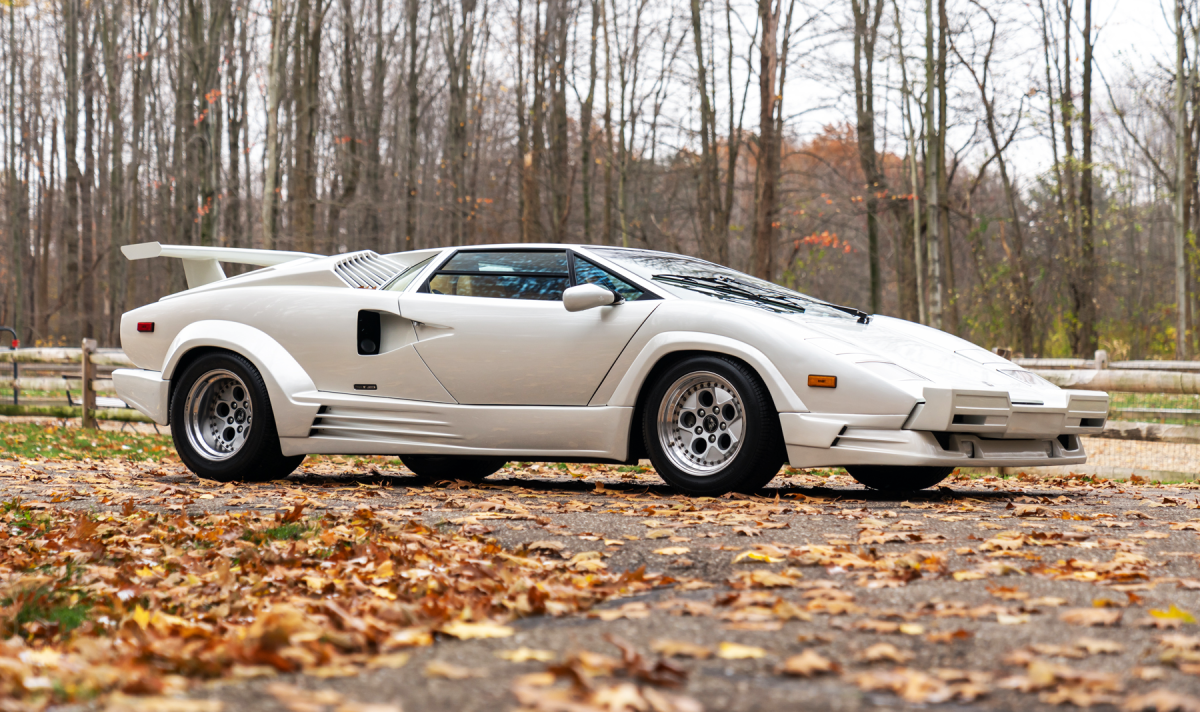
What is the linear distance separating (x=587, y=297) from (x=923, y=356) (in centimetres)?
189


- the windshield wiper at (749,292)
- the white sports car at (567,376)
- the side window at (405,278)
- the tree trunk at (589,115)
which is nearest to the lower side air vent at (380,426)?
the white sports car at (567,376)

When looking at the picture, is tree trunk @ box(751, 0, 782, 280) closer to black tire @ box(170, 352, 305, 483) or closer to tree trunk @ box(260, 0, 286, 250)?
tree trunk @ box(260, 0, 286, 250)

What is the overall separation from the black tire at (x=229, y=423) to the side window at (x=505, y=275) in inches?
54.5

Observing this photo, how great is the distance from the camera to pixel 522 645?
2938mm

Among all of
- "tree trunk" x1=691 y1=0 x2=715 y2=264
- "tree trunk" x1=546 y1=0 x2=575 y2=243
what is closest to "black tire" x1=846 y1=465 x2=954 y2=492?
"tree trunk" x1=691 y1=0 x2=715 y2=264

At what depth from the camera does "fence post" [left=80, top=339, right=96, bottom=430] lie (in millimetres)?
14336

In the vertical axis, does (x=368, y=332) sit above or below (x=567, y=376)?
above

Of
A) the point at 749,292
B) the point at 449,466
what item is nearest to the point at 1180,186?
the point at 749,292

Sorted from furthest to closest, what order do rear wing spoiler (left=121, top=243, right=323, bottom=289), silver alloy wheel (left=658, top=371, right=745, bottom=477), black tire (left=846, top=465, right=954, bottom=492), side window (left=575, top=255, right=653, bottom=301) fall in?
rear wing spoiler (left=121, top=243, right=323, bottom=289)
black tire (left=846, top=465, right=954, bottom=492)
side window (left=575, top=255, right=653, bottom=301)
silver alloy wheel (left=658, top=371, right=745, bottom=477)

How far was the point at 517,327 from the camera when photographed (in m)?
6.61

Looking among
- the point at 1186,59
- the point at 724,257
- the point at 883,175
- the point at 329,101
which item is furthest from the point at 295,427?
the point at 329,101

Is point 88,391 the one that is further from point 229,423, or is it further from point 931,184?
point 931,184

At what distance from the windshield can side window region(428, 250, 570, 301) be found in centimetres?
31

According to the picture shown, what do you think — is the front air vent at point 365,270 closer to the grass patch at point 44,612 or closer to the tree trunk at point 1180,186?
the grass patch at point 44,612
